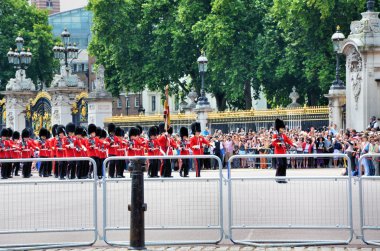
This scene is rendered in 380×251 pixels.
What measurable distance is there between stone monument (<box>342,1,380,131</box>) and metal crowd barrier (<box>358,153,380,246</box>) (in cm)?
1703

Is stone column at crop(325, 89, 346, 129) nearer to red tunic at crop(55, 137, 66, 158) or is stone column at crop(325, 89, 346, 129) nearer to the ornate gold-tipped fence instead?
the ornate gold-tipped fence

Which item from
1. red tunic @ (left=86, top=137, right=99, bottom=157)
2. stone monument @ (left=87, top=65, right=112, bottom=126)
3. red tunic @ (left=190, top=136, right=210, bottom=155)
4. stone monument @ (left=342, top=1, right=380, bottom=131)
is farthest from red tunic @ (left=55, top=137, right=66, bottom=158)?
stone monument @ (left=87, top=65, right=112, bottom=126)

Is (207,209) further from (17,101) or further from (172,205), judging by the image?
(17,101)

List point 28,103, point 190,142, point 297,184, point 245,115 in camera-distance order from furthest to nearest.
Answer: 1. point 28,103
2. point 245,115
3. point 190,142
4. point 297,184

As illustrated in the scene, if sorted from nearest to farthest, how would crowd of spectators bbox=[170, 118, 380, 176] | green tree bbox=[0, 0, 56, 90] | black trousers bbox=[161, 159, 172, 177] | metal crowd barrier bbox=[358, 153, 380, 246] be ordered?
metal crowd barrier bbox=[358, 153, 380, 246]
black trousers bbox=[161, 159, 172, 177]
crowd of spectators bbox=[170, 118, 380, 176]
green tree bbox=[0, 0, 56, 90]

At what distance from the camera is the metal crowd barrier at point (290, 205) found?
12.3 meters

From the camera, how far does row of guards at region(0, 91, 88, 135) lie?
4025 centimetres

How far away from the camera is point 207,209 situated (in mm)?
12555

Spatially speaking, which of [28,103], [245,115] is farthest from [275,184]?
[28,103]

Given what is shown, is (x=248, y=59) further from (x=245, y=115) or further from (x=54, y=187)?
(x=54, y=187)

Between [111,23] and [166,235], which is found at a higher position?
[111,23]

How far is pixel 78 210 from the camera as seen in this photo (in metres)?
12.7

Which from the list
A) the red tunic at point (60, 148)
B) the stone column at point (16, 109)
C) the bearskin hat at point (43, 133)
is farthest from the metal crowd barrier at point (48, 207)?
the stone column at point (16, 109)

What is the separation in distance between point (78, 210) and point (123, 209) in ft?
1.66
